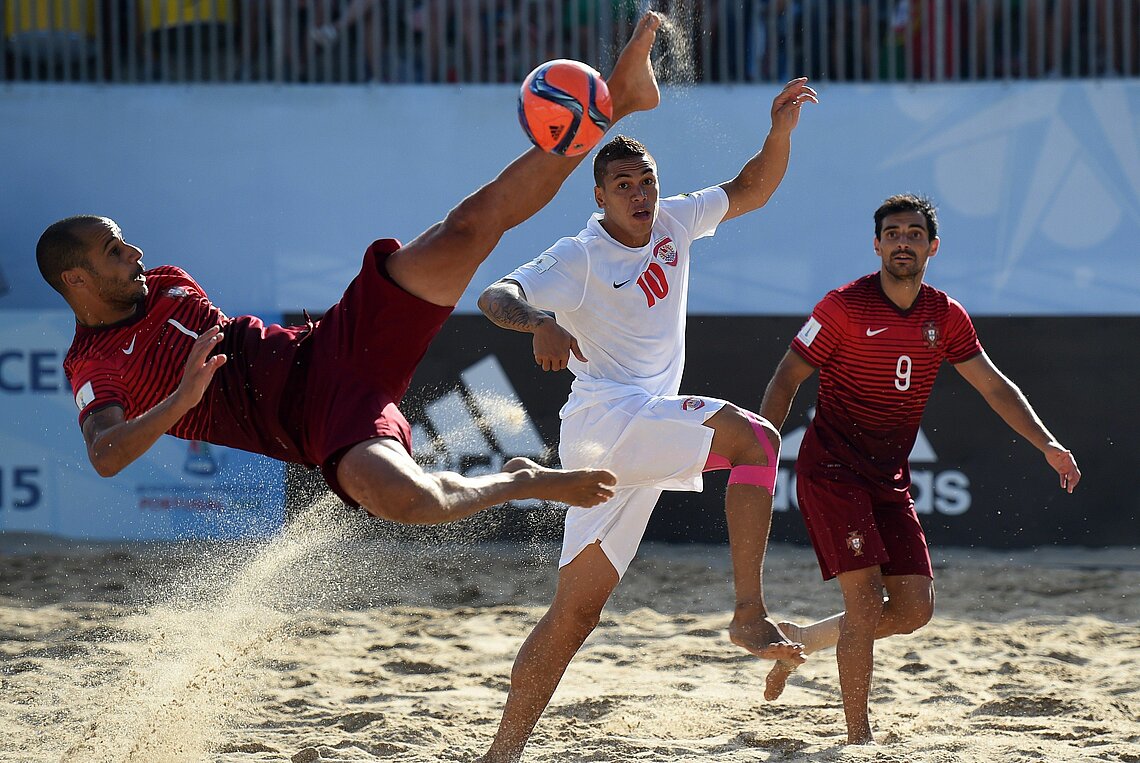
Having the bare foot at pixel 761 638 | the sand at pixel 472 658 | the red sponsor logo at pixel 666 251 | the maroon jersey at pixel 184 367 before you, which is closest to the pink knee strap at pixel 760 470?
the bare foot at pixel 761 638

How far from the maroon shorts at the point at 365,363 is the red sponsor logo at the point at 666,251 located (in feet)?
2.82

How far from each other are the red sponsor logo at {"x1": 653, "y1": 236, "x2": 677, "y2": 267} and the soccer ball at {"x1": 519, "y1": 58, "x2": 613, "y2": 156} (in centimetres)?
50

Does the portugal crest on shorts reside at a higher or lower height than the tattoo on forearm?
lower

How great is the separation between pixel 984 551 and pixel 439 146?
4.18 m

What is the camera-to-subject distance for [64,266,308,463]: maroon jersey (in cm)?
395

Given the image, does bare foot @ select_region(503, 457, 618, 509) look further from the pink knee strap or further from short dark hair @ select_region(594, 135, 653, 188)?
short dark hair @ select_region(594, 135, 653, 188)

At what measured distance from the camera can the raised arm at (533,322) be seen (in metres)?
3.53

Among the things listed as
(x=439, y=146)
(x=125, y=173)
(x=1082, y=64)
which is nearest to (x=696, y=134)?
(x=439, y=146)

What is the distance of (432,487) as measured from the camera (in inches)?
139

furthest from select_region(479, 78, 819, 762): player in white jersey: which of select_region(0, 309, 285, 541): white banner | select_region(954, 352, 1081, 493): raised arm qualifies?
select_region(0, 309, 285, 541): white banner

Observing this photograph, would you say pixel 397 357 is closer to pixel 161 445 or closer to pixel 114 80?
pixel 161 445

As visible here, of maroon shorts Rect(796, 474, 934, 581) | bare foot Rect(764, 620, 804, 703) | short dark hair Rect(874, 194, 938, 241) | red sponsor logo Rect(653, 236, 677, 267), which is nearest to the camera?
red sponsor logo Rect(653, 236, 677, 267)

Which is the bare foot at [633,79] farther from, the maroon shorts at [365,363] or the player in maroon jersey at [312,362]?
the maroon shorts at [365,363]

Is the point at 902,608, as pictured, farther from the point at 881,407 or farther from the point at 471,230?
the point at 471,230
